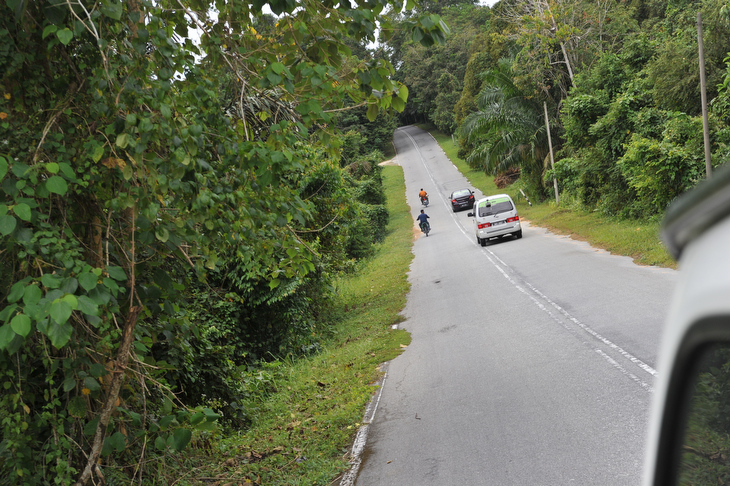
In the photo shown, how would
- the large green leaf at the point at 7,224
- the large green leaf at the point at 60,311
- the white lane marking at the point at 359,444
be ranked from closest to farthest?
the large green leaf at the point at 60,311 < the large green leaf at the point at 7,224 < the white lane marking at the point at 359,444

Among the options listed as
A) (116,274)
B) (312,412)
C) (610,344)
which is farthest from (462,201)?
(116,274)

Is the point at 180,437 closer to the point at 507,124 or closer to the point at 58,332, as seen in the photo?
the point at 58,332

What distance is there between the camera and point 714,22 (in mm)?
16516

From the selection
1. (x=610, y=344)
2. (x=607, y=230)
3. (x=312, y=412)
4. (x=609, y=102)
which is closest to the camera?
(x=610, y=344)

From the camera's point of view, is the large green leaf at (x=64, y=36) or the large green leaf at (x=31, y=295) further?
the large green leaf at (x=64, y=36)

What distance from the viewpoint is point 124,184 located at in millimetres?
4281

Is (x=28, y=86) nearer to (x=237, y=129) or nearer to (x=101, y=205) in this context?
(x=101, y=205)

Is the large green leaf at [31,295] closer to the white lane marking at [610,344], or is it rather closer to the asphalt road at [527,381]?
the asphalt road at [527,381]

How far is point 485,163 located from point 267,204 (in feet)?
97.6

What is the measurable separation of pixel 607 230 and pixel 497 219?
4.42 meters

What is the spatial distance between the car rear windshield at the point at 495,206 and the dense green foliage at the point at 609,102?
344 centimetres

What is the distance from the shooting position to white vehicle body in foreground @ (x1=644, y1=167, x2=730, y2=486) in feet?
3.24

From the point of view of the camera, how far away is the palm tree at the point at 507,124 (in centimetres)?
3070

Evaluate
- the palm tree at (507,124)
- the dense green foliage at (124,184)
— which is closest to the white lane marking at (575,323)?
the dense green foliage at (124,184)
